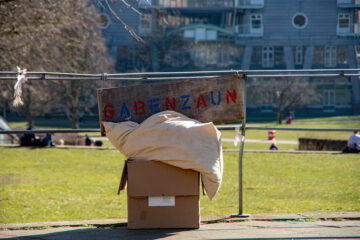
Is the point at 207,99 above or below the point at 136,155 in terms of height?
above

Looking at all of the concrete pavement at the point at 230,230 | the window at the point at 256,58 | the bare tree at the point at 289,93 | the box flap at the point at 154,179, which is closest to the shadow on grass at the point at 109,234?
the concrete pavement at the point at 230,230

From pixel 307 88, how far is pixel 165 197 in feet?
81.8

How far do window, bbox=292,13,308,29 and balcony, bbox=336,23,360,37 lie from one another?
1.59m

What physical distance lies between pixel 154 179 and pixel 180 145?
0.45m

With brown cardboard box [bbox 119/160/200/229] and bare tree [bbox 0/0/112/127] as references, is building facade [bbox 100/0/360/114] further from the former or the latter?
brown cardboard box [bbox 119/160/200/229]

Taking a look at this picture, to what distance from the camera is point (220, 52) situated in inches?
1740

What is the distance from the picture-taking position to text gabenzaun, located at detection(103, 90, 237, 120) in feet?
17.9

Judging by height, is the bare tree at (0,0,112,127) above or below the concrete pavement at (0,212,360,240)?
above

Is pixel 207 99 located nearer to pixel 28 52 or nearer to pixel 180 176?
pixel 180 176

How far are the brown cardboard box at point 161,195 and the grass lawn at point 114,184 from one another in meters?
1.21

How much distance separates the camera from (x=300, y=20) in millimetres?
11852

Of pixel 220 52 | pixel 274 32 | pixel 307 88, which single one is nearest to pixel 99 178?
pixel 274 32

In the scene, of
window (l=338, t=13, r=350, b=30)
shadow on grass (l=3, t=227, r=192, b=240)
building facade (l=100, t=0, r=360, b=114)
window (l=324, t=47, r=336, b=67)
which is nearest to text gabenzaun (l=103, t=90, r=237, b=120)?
shadow on grass (l=3, t=227, r=192, b=240)

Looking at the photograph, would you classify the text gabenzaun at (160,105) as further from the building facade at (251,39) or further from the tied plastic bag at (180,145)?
the building facade at (251,39)
